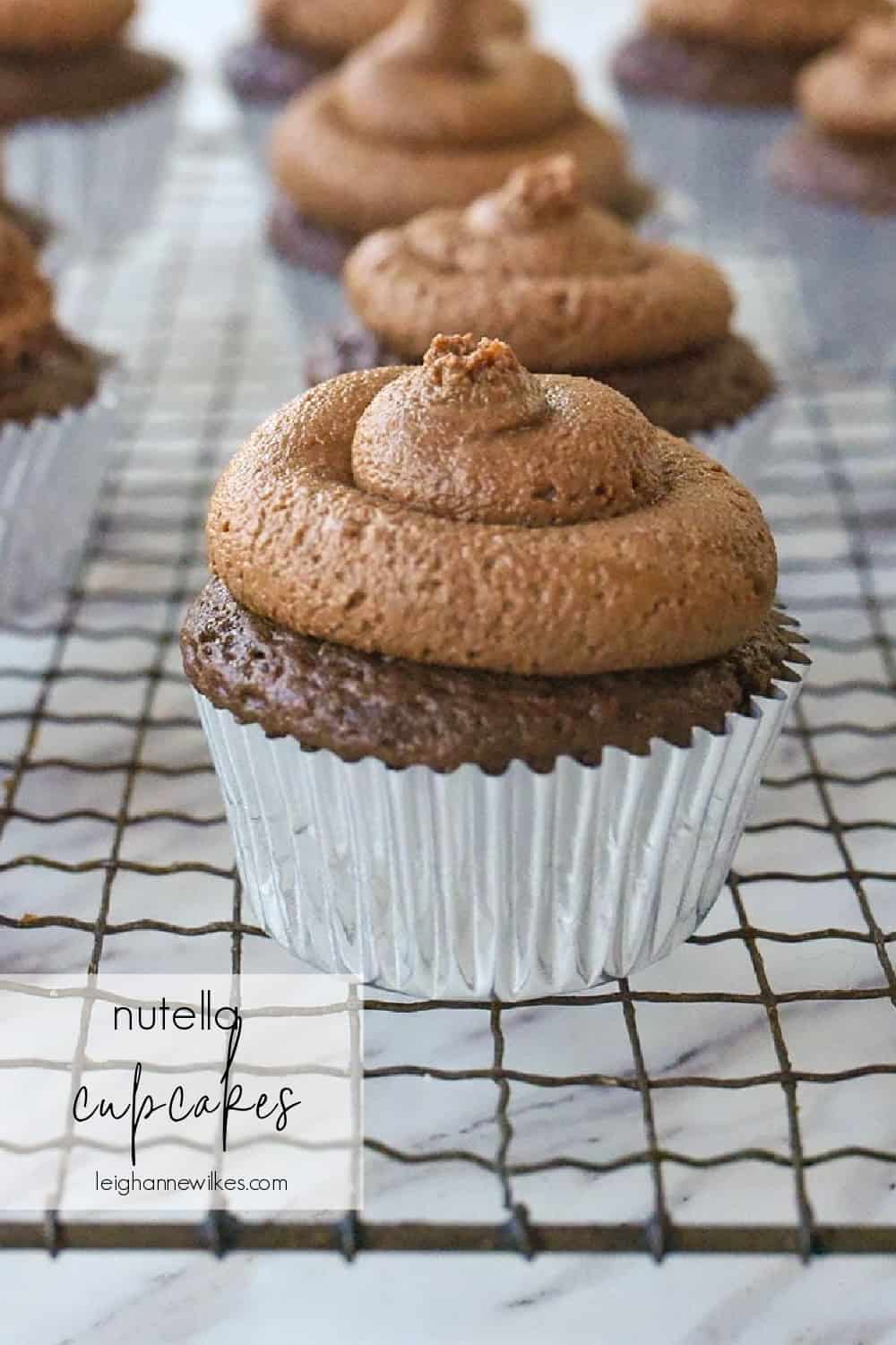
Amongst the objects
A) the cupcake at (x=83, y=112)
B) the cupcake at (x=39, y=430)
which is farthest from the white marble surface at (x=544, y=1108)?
the cupcake at (x=83, y=112)

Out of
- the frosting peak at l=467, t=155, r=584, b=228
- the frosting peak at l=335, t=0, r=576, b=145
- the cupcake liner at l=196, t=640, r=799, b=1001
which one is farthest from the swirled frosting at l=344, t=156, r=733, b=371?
the cupcake liner at l=196, t=640, r=799, b=1001

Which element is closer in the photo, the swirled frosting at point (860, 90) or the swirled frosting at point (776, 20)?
the swirled frosting at point (860, 90)

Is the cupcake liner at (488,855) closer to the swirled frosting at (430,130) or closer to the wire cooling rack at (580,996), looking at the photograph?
the wire cooling rack at (580,996)

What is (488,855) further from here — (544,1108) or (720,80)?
(720,80)

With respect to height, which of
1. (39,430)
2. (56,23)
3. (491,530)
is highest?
(491,530)

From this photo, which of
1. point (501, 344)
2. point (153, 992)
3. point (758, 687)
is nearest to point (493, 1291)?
point (153, 992)

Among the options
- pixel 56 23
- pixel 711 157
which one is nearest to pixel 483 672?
pixel 56 23
